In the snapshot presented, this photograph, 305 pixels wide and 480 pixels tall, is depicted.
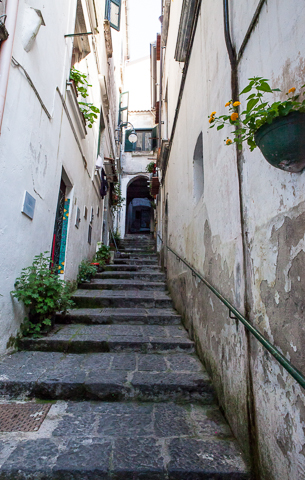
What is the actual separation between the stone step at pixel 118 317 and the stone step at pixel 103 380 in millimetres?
Result: 1118

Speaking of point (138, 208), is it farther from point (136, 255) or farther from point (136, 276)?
point (136, 276)

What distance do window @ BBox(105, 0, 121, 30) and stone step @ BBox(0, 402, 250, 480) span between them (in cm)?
1109

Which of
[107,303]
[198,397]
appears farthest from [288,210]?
[107,303]

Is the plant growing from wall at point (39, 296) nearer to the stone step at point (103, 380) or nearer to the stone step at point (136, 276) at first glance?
the stone step at point (103, 380)

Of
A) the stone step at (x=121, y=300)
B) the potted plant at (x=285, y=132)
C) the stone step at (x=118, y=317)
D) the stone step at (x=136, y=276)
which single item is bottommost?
the stone step at (x=118, y=317)

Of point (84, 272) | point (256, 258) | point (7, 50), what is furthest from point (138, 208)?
point (256, 258)

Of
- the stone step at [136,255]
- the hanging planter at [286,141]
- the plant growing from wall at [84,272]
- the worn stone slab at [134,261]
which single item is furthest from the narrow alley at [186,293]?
the stone step at [136,255]

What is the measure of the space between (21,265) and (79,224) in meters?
2.74

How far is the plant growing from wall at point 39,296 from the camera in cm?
308

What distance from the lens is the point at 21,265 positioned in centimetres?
313

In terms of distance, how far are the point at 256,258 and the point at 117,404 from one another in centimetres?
174

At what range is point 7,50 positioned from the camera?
2578 millimetres

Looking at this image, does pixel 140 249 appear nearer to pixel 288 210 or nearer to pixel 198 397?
pixel 198 397

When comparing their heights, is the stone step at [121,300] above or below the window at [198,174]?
below
